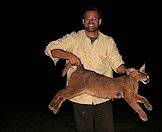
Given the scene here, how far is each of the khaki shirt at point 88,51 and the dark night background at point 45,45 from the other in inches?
140

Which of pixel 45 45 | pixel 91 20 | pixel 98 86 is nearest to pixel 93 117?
pixel 98 86

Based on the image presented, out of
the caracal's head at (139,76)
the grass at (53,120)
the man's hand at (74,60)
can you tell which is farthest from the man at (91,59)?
the grass at (53,120)

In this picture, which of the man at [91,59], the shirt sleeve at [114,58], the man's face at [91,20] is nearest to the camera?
the man's face at [91,20]

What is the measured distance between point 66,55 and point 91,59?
1.17ft

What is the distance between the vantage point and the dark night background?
11148 millimetres

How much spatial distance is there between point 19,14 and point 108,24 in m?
4.61

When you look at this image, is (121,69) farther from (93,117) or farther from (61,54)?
(61,54)

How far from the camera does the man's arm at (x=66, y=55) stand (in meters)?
5.74

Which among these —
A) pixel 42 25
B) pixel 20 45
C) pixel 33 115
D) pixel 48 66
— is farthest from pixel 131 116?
pixel 42 25

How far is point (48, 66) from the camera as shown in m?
18.6

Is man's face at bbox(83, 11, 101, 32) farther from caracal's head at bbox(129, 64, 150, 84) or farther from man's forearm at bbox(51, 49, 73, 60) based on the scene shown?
caracal's head at bbox(129, 64, 150, 84)

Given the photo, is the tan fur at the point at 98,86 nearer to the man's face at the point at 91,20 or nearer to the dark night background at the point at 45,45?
the man's face at the point at 91,20

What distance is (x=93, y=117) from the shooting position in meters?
6.05

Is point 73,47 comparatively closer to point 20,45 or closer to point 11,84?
point 11,84
